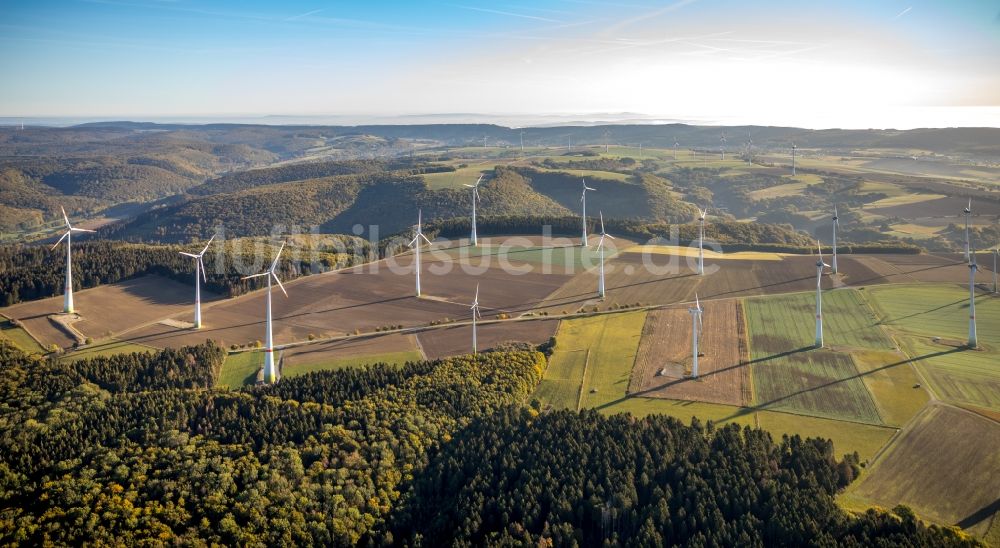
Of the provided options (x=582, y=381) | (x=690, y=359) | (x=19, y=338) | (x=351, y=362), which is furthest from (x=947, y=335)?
(x=19, y=338)

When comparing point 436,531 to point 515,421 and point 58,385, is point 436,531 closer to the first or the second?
point 515,421

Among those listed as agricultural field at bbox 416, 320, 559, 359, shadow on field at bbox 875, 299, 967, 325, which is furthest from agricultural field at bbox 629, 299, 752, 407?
shadow on field at bbox 875, 299, 967, 325

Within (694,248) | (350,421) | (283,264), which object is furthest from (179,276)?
(694,248)

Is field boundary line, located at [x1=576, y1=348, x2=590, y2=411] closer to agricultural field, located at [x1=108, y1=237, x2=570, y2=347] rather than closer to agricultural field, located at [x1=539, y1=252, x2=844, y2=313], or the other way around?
agricultural field, located at [x1=539, y1=252, x2=844, y2=313]

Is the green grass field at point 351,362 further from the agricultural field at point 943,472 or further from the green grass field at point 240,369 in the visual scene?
the agricultural field at point 943,472

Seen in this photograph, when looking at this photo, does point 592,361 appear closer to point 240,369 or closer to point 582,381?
point 582,381

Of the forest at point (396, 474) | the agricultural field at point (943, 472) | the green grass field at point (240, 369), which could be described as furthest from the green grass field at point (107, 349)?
the agricultural field at point (943, 472)
